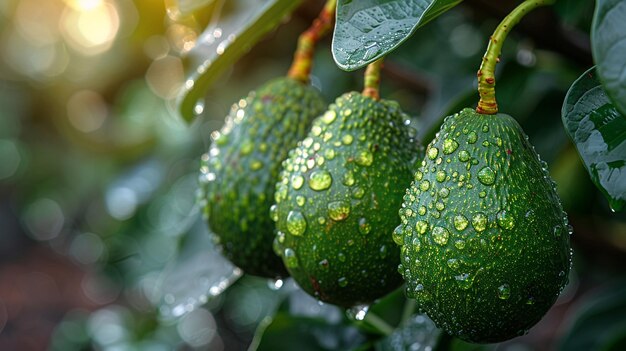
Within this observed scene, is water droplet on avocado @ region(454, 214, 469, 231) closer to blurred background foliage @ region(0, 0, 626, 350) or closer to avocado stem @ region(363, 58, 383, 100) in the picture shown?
Result: avocado stem @ region(363, 58, 383, 100)

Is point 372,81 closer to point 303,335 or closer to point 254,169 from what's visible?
point 254,169

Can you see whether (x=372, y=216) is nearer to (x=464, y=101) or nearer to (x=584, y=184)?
(x=464, y=101)

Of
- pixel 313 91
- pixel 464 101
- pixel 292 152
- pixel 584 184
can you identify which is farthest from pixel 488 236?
pixel 584 184

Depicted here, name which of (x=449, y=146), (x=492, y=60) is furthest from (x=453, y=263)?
(x=492, y=60)

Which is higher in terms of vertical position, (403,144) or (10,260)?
(403,144)

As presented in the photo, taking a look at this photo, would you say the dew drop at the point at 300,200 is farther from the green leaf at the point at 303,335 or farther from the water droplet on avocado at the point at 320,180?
the green leaf at the point at 303,335

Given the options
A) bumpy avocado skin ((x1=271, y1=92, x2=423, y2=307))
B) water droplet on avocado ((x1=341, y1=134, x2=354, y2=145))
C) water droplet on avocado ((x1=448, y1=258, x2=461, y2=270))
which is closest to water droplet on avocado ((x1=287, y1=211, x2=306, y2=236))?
bumpy avocado skin ((x1=271, y1=92, x2=423, y2=307))
